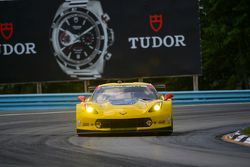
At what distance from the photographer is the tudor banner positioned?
32219 millimetres

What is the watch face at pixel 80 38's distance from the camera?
3216 cm

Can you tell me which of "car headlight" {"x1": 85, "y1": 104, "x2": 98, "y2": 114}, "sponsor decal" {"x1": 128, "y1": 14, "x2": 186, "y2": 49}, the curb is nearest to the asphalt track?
the curb

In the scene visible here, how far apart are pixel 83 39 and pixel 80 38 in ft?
0.45

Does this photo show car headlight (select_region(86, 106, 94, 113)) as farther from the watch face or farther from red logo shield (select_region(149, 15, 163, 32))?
red logo shield (select_region(149, 15, 163, 32))

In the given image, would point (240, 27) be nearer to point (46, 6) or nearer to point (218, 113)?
point (46, 6)

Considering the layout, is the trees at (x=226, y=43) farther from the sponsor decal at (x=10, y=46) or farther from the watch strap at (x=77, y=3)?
the sponsor decal at (x=10, y=46)

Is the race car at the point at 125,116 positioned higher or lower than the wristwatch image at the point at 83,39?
lower

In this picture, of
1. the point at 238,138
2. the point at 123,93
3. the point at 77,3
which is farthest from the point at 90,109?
the point at 77,3

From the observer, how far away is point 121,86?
17.4m

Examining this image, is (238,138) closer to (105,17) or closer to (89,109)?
(89,109)

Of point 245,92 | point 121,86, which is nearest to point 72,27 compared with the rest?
point 245,92

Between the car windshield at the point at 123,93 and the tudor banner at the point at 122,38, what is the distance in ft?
48.7

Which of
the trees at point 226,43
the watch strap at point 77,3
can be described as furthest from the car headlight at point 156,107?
the trees at point 226,43

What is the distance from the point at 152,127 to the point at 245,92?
15.2m
